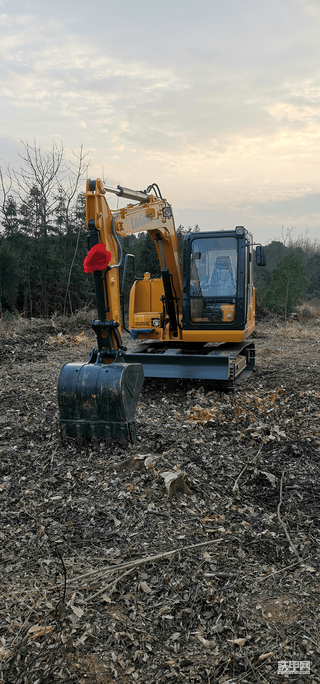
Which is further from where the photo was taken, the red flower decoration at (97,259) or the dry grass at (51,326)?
the dry grass at (51,326)

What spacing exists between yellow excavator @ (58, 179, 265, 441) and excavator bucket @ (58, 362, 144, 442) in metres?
0.01

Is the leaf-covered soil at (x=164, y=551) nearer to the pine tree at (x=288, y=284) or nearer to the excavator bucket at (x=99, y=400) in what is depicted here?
the excavator bucket at (x=99, y=400)

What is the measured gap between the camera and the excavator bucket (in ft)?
15.0

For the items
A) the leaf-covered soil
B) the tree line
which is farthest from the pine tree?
the leaf-covered soil

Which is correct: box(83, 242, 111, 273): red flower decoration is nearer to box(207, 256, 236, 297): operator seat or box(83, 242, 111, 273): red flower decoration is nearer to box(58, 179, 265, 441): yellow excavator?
box(58, 179, 265, 441): yellow excavator

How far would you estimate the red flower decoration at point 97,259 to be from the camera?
180 inches

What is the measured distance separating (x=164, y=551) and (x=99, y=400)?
70.0 inches

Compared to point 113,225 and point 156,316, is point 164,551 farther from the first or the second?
point 156,316

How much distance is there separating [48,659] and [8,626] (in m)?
0.34

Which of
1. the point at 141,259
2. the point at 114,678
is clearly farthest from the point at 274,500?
the point at 141,259

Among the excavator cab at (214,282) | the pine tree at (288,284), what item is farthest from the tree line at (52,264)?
the excavator cab at (214,282)

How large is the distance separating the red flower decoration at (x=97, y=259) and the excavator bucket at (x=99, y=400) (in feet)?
3.28

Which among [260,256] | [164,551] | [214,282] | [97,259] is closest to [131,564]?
[164,551]

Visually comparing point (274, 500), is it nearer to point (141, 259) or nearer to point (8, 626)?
point (8, 626)
